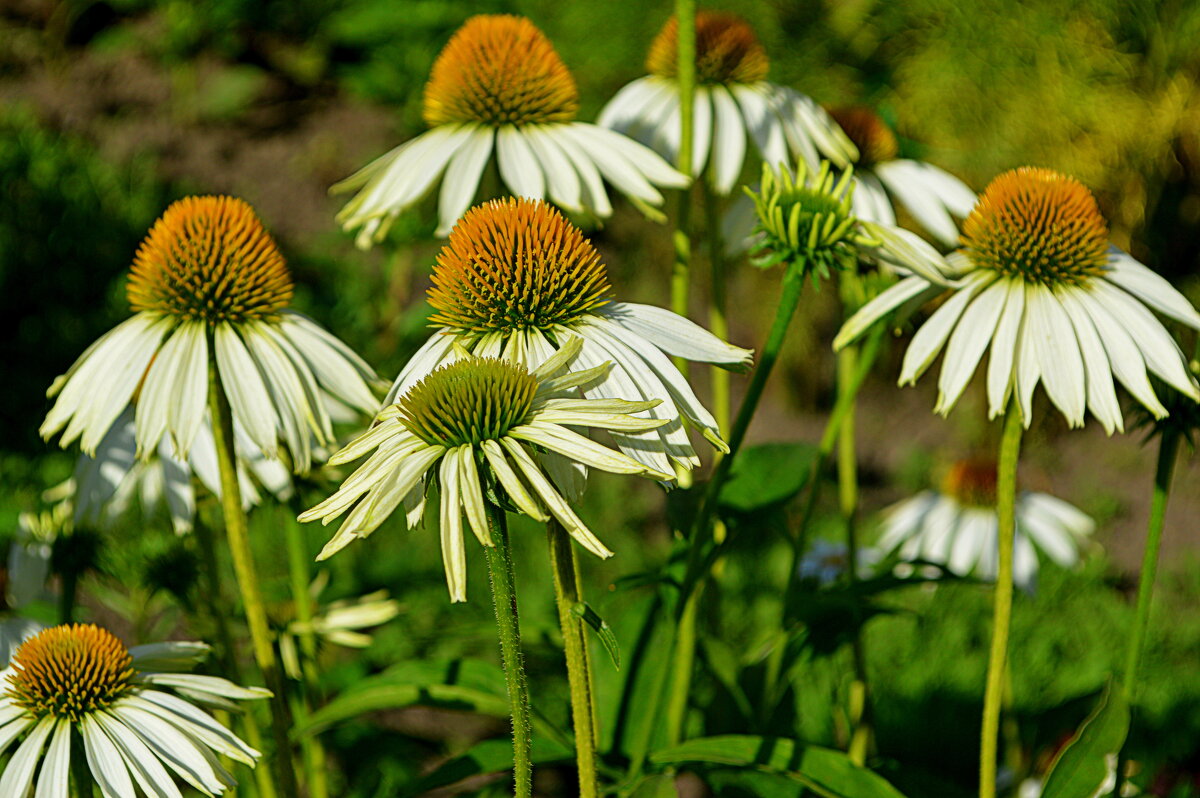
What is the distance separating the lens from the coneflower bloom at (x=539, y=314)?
77 cm

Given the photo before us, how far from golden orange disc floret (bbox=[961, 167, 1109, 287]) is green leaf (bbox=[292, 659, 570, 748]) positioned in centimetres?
59

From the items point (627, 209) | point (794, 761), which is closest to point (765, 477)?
point (794, 761)

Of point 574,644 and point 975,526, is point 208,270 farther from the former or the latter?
point 975,526

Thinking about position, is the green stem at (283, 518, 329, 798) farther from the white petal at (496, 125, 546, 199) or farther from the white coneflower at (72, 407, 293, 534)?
the white petal at (496, 125, 546, 199)

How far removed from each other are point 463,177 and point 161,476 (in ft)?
1.47

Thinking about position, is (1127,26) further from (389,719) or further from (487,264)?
(487,264)

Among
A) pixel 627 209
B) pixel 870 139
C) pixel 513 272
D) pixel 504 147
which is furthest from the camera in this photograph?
pixel 627 209

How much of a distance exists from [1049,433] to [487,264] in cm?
262

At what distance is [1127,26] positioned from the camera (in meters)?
2.95

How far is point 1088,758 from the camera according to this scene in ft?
2.96

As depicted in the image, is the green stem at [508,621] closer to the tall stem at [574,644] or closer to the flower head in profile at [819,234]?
the tall stem at [574,644]

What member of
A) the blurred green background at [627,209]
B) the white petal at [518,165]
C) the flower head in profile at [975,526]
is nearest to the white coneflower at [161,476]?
the white petal at [518,165]

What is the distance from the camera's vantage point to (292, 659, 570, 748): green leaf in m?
1.04

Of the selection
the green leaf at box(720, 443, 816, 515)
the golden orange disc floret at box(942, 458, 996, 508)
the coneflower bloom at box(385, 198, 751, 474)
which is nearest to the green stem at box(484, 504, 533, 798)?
the coneflower bloom at box(385, 198, 751, 474)
